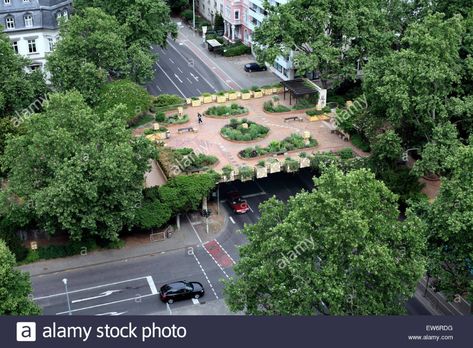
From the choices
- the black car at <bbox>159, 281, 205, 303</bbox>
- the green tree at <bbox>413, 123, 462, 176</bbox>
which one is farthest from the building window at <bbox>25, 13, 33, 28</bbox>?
the green tree at <bbox>413, 123, 462, 176</bbox>

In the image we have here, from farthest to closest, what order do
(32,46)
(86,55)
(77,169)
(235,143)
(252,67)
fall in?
(252,67)
(32,46)
(86,55)
(235,143)
(77,169)

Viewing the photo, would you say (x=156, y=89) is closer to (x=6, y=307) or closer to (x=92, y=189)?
(x=92, y=189)

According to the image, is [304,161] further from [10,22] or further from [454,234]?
[10,22]

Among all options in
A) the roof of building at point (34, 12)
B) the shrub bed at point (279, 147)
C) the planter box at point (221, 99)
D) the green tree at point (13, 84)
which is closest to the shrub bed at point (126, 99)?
the green tree at point (13, 84)

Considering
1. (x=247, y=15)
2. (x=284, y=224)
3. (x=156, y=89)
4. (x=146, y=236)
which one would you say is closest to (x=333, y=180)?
(x=284, y=224)

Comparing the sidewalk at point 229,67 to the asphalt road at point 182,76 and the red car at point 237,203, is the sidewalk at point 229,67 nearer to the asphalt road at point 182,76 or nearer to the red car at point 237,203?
the asphalt road at point 182,76

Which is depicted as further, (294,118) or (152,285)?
(294,118)

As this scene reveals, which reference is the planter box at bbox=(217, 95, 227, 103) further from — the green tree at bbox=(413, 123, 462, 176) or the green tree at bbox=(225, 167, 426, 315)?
the green tree at bbox=(225, 167, 426, 315)

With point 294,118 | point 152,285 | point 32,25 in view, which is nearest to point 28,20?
point 32,25
